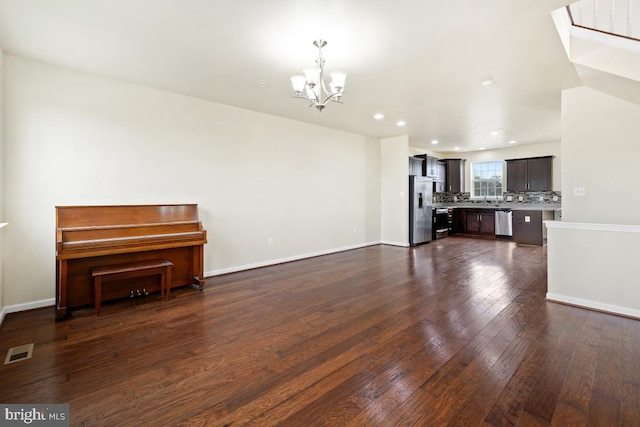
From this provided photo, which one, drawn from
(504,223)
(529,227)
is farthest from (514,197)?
(529,227)

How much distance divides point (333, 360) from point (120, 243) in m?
2.61

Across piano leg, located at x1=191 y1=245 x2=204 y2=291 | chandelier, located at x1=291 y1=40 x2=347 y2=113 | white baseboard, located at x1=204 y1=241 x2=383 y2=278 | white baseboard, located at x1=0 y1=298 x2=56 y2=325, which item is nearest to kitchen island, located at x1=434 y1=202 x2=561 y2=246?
white baseboard, located at x1=204 y1=241 x2=383 y2=278

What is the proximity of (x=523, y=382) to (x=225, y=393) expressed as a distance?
1.91 meters

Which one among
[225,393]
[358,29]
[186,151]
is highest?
[358,29]

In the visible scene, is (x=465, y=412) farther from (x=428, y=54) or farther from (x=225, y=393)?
(x=428, y=54)

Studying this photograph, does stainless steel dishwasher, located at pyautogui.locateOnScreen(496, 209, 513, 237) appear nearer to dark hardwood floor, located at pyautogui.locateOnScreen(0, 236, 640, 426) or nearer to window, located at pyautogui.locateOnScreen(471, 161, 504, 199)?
window, located at pyautogui.locateOnScreen(471, 161, 504, 199)

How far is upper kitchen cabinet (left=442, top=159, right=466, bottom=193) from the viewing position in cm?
917

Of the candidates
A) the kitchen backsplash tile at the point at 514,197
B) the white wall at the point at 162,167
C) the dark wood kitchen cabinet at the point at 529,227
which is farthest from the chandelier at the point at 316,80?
the kitchen backsplash tile at the point at 514,197

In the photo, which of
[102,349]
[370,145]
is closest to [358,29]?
[102,349]

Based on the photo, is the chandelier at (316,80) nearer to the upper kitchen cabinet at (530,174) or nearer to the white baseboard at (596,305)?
the white baseboard at (596,305)

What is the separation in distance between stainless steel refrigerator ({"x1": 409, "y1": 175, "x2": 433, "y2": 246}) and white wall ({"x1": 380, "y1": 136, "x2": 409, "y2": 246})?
0.19 metres

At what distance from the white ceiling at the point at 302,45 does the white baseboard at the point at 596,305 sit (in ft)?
8.30

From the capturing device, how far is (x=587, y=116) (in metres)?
3.35

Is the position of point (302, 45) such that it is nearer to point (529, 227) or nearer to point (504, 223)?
point (529, 227)
